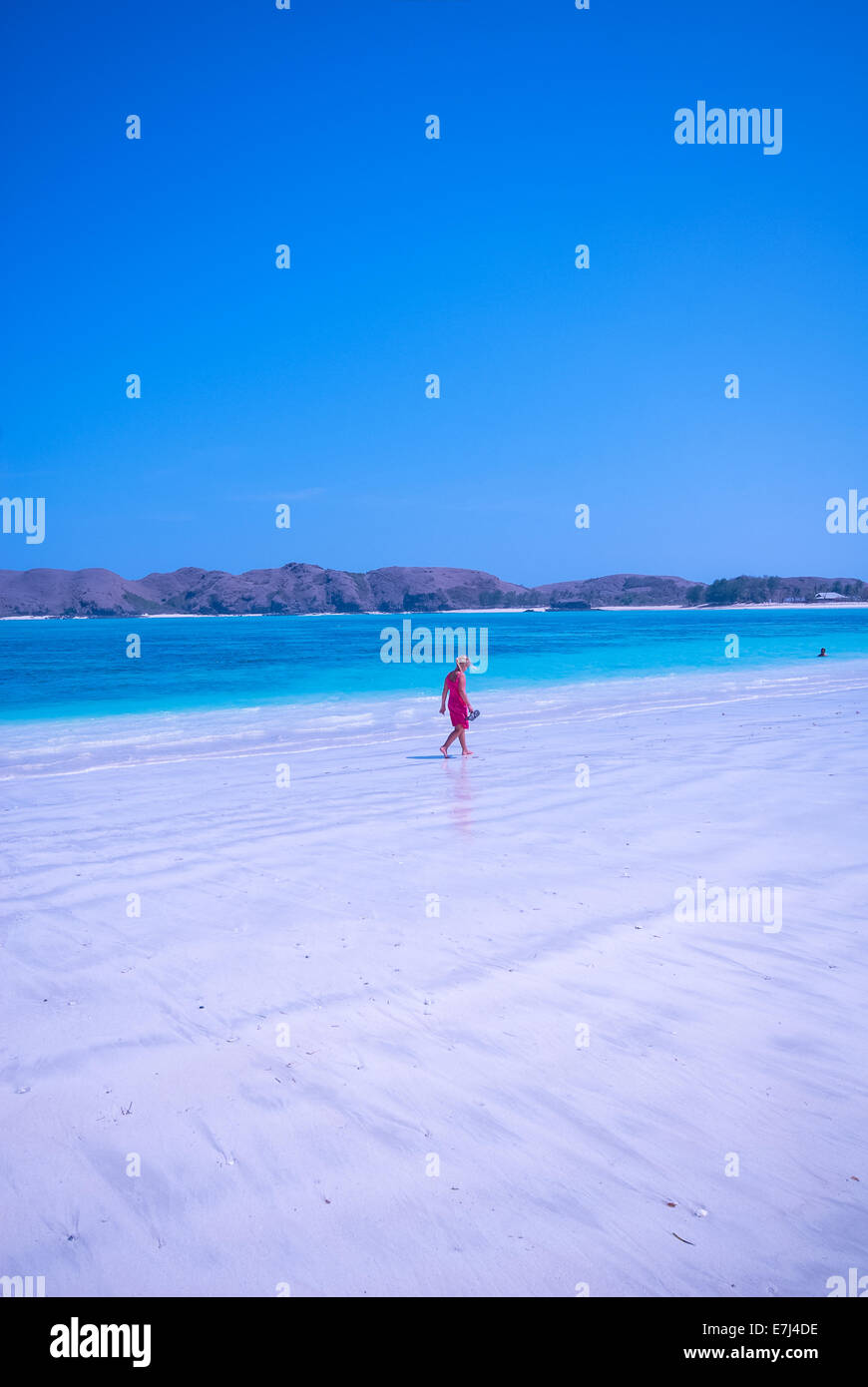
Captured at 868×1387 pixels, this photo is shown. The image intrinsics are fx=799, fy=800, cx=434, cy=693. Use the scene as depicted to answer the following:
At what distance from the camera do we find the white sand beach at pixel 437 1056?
106 inches

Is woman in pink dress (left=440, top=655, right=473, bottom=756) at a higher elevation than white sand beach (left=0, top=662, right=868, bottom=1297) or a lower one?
higher

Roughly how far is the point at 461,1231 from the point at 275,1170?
761 millimetres

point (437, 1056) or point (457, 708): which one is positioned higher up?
point (457, 708)

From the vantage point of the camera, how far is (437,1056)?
12.3 feet

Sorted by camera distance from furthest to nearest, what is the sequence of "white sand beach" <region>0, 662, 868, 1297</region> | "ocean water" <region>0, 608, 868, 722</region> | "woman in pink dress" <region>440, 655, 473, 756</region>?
1. "ocean water" <region>0, 608, 868, 722</region>
2. "woman in pink dress" <region>440, 655, 473, 756</region>
3. "white sand beach" <region>0, 662, 868, 1297</region>

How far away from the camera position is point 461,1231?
2.75 meters

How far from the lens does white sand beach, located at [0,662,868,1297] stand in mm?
2699

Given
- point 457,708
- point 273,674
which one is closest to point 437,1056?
point 457,708

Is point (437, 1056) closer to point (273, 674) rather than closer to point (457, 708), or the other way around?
point (457, 708)

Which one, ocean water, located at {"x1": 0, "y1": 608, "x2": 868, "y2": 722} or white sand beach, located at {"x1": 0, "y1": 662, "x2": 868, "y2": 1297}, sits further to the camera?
ocean water, located at {"x1": 0, "y1": 608, "x2": 868, "y2": 722}

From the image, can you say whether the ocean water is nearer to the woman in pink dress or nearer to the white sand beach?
the woman in pink dress

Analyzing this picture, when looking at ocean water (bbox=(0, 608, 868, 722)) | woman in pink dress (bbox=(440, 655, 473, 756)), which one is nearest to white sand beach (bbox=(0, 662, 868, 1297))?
woman in pink dress (bbox=(440, 655, 473, 756))

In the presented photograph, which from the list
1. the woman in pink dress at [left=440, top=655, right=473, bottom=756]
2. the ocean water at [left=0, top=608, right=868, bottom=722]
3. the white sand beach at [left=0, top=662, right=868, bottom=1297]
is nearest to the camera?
the white sand beach at [left=0, top=662, right=868, bottom=1297]
